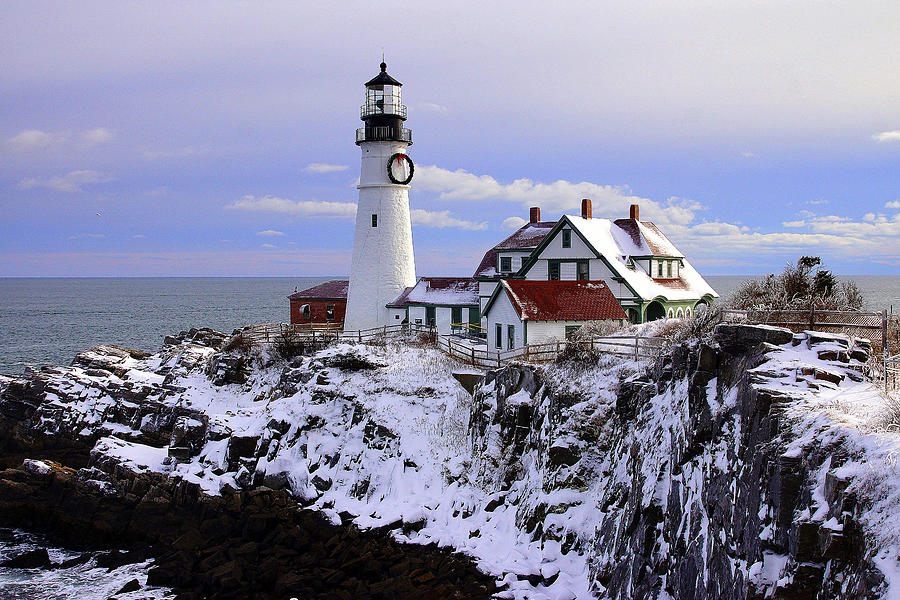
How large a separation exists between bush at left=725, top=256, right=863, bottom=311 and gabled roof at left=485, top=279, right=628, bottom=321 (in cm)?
640

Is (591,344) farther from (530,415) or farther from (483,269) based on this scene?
(483,269)

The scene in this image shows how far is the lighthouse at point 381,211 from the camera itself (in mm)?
40344

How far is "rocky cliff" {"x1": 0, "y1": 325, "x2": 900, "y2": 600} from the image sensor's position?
40.1 ft

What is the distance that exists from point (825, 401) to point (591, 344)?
475 inches

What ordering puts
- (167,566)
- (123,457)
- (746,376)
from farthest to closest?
(123,457), (167,566), (746,376)

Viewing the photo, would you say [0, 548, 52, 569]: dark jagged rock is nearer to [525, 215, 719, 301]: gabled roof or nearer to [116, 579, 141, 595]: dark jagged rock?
[116, 579, 141, 595]: dark jagged rock

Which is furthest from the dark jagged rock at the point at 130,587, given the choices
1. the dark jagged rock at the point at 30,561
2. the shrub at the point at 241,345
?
the shrub at the point at 241,345

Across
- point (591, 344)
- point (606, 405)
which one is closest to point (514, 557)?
point (606, 405)

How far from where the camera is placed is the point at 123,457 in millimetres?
27922

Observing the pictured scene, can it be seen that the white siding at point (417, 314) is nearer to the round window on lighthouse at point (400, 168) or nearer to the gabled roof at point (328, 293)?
the round window on lighthouse at point (400, 168)

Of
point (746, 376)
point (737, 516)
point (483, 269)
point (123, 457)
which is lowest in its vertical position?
point (123, 457)

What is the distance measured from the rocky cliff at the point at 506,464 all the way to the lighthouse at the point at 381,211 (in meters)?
7.56

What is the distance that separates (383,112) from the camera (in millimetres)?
40188

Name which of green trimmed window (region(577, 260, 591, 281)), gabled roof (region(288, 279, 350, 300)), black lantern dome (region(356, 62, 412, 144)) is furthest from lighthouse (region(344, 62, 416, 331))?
green trimmed window (region(577, 260, 591, 281))
